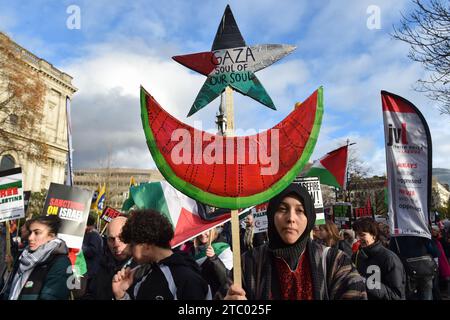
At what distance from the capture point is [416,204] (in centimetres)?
390

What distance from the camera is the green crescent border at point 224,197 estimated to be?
2.23m

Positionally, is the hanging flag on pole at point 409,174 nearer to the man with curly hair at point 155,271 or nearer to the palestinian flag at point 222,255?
the palestinian flag at point 222,255

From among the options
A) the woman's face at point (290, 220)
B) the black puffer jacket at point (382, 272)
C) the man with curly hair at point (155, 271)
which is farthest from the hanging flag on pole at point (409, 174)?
the man with curly hair at point (155, 271)

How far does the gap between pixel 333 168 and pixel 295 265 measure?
16.6 ft

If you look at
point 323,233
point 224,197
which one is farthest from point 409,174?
point 224,197

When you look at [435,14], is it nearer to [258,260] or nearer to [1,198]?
[258,260]

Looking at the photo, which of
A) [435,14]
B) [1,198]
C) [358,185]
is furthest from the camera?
[358,185]

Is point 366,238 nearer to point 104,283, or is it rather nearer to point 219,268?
point 219,268

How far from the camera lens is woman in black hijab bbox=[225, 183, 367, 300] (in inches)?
82.6

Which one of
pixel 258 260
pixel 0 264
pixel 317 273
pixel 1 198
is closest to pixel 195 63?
pixel 258 260

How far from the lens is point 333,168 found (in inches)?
273

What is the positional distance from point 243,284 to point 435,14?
8287mm

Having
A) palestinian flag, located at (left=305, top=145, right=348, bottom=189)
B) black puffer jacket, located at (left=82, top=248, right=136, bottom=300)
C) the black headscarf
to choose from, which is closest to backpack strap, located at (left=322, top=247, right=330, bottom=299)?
the black headscarf
